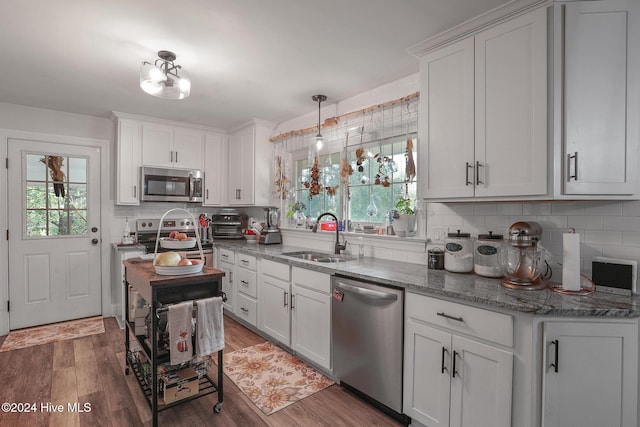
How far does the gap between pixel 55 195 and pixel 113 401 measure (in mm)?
2725

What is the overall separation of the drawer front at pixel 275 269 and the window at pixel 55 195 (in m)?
2.46

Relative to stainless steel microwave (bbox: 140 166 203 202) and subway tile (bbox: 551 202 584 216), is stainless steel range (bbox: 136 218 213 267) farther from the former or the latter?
subway tile (bbox: 551 202 584 216)

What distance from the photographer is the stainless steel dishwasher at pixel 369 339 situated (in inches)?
77.9

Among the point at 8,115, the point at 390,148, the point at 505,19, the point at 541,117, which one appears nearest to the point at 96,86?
the point at 8,115

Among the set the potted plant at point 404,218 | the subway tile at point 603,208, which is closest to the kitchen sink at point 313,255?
the potted plant at point 404,218

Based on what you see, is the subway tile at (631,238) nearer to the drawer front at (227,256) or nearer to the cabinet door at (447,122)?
the cabinet door at (447,122)

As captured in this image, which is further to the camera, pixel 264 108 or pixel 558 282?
pixel 264 108

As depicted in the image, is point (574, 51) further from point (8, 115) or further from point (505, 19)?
point (8, 115)

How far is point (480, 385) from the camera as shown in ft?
5.30

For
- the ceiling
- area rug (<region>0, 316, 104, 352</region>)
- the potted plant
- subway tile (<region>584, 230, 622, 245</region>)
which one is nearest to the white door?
area rug (<region>0, 316, 104, 352</region>)

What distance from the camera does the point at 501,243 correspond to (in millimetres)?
2080

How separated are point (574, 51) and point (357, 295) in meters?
1.81

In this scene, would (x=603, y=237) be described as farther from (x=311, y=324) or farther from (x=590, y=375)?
(x=311, y=324)

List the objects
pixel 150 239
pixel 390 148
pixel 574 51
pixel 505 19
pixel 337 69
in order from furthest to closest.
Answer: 1. pixel 150 239
2. pixel 390 148
3. pixel 337 69
4. pixel 505 19
5. pixel 574 51
